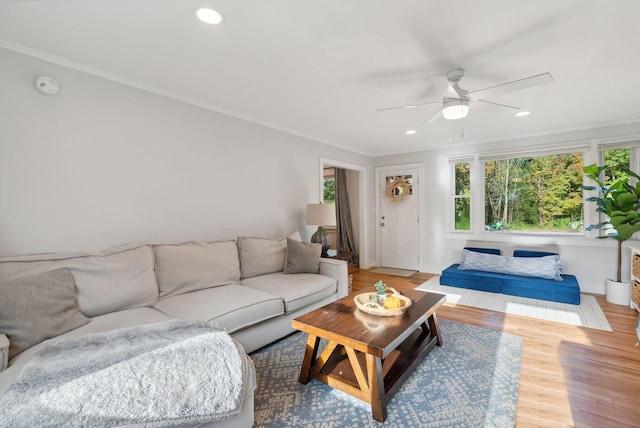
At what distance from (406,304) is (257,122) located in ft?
8.67

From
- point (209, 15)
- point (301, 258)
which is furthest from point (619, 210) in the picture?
point (209, 15)

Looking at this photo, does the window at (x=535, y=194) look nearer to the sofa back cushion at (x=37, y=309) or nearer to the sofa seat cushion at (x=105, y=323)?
the sofa seat cushion at (x=105, y=323)

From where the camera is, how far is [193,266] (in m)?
2.50

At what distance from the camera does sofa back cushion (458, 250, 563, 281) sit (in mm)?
3838

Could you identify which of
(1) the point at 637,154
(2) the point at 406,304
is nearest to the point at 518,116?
(1) the point at 637,154

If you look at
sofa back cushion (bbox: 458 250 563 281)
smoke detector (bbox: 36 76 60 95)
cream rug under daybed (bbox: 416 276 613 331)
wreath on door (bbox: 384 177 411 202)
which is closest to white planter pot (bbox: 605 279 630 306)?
cream rug under daybed (bbox: 416 276 613 331)

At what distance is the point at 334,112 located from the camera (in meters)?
3.25

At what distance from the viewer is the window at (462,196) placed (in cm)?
493

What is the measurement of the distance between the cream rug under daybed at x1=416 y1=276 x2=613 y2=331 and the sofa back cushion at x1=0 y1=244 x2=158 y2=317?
339cm

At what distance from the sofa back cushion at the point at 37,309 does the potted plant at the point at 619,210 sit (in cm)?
523

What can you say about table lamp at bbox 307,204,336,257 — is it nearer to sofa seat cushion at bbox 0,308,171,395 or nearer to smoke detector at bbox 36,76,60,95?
sofa seat cushion at bbox 0,308,171,395

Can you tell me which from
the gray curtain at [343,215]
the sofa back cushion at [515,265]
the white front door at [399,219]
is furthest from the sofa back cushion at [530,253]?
the gray curtain at [343,215]

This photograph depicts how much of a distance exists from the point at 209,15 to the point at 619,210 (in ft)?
15.3

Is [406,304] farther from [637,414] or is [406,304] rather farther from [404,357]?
[637,414]
